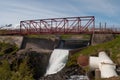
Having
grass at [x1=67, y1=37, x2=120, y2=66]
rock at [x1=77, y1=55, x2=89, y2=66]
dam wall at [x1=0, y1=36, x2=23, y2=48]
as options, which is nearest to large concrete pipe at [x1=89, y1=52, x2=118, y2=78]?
rock at [x1=77, y1=55, x2=89, y2=66]

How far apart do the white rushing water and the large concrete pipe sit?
1090 cm

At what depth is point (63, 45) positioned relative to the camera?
243 ft

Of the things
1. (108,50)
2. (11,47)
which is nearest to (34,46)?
(11,47)

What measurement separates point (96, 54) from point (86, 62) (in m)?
4.80

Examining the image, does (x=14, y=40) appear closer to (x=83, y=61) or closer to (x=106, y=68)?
(x=83, y=61)

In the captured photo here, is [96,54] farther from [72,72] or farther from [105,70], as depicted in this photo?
[105,70]

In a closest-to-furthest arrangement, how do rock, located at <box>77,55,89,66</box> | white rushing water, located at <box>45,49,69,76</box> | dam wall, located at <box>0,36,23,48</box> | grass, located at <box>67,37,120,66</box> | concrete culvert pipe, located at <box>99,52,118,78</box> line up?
concrete culvert pipe, located at <box>99,52,118,78</box> < rock, located at <box>77,55,89,66</box> < grass, located at <box>67,37,120,66</box> < white rushing water, located at <box>45,49,69,76</box> < dam wall, located at <box>0,36,23,48</box>

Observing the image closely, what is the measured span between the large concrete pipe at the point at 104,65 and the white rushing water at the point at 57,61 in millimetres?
10898

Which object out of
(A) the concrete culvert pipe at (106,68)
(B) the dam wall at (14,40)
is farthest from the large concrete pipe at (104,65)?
(B) the dam wall at (14,40)

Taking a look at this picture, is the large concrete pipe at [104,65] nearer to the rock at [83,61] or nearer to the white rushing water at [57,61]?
the rock at [83,61]

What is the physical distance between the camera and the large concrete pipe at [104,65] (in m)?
41.0

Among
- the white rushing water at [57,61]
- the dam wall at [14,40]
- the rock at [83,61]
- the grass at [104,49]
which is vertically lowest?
the white rushing water at [57,61]

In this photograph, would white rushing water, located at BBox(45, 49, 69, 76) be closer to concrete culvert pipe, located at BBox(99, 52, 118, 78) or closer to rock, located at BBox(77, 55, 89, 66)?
rock, located at BBox(77, 55, 89, 66)

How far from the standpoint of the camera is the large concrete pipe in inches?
1615
